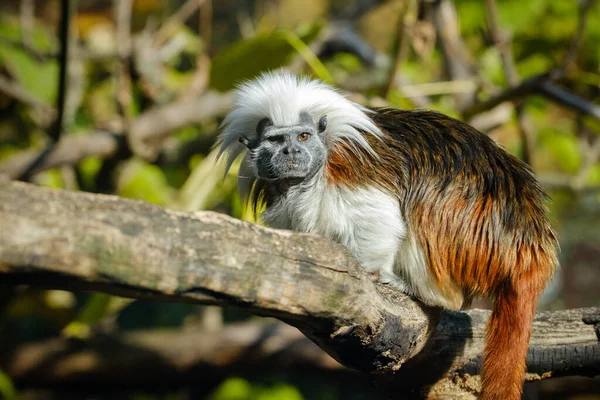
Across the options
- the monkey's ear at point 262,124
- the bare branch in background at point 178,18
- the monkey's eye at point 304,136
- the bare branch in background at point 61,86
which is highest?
the bare branch in background at point 178,18

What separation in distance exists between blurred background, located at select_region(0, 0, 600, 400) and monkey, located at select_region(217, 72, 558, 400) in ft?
3.14

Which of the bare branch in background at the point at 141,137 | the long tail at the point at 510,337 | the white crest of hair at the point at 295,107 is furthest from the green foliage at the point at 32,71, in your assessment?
the long tail at the point at 510,337

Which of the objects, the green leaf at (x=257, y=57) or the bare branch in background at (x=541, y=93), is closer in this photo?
the green leaf at (x=257, y=57)

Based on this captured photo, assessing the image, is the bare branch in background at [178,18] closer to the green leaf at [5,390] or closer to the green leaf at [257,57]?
the green leaf at [257,57]

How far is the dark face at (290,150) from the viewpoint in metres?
2.74

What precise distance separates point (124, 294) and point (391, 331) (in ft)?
3.07

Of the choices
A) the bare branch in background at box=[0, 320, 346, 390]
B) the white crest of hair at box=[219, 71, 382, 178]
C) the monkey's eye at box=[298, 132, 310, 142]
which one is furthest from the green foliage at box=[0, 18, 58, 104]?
the monkey's eye at box=[298, 132, 310, 142]

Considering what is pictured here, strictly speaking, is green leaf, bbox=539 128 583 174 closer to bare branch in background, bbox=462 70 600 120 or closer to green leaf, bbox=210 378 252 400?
bare branch in background, bbox=462 70 600 120

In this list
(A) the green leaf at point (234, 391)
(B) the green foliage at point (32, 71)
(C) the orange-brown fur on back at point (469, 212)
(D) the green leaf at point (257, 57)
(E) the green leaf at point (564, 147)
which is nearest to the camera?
(C) the orange-brown fur on back at point (469, 212)

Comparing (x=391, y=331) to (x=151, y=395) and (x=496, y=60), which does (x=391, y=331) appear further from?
(x=496, y=60)

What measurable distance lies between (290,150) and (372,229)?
0.45m

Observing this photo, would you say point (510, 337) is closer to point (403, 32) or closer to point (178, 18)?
point (403, 32)

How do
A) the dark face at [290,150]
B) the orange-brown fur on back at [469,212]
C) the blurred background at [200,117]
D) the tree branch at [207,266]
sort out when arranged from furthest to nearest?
the blurred background at [200,117] < the dark face at [290,150] < the orange-brown fur on back at [469,212] < the tree branch at [207,266]

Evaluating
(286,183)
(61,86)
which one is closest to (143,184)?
(61,86)
